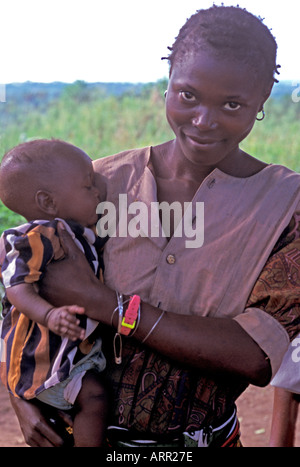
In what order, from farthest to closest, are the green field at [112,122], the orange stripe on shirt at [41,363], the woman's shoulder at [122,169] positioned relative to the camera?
the green field at [112,122] → the woman's shoulder at [122,169] → the orange stripe on shirt at [41,363]

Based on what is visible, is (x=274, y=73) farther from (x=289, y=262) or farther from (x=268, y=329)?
(x=268, y=329)

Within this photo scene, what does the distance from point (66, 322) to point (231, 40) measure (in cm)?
87

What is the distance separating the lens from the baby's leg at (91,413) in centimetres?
186

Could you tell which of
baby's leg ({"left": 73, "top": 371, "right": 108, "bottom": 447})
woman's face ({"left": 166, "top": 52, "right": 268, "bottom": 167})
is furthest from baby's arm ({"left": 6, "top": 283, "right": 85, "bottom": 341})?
woman's face ({"left": 166, "top": 52, "right": 268, "bottom": 167})

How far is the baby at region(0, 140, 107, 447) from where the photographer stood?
185cm

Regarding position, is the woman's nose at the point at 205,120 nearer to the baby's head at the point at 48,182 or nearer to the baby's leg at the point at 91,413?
the baby's head at the point at 48,182

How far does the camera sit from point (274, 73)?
1952 mm

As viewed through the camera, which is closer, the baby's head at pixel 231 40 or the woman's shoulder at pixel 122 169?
the baby's head at pixel 231 40

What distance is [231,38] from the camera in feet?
5.94

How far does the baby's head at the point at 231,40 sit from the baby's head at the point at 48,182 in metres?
0.42

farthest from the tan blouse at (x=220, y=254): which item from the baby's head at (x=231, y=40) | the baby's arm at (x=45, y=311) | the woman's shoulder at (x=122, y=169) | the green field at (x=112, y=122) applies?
the green field at (x=112, y=122)

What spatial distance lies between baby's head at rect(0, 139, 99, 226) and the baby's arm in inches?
9.8

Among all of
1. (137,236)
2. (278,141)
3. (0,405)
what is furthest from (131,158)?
(278,141)

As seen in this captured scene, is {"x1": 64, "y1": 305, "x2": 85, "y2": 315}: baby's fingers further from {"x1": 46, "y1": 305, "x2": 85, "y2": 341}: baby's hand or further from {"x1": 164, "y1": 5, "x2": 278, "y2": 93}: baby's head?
{"x1": 164, "y1": 5, "x2": 278, "y2": 93}: baby's head
